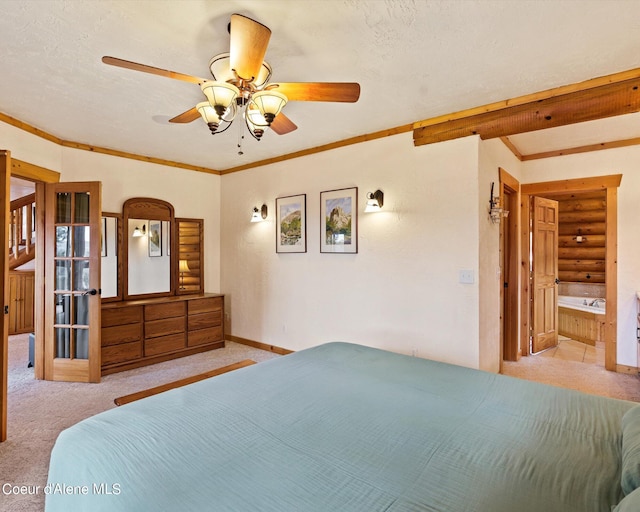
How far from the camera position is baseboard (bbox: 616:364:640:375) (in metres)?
3.77

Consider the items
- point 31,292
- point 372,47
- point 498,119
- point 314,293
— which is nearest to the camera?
point 372,47

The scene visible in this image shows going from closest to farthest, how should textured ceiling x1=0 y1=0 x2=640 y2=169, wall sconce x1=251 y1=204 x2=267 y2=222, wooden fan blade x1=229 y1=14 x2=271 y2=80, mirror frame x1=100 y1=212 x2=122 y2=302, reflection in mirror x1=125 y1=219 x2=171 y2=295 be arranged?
wooden fan blade x1=229 y1=14 x2=271 y2=80, textured ceiling x1=0 y1=0 x2=640 y2=169, mirror frame x1=100 y1=212 x2=122 y2=302, reflection in mirror x1=125 y1=219 x2=171 y2=295, wall sconce x1=251 y1=204 x2=267 y2=222

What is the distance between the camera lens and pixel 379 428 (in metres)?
1.36

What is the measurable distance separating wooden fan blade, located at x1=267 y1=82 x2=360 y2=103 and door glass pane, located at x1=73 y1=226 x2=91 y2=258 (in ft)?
9.63

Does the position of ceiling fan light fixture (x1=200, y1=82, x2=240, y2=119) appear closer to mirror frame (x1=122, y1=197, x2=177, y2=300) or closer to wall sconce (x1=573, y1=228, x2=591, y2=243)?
mirror frame (x1=122, y1=197, x2=177, y2=300)

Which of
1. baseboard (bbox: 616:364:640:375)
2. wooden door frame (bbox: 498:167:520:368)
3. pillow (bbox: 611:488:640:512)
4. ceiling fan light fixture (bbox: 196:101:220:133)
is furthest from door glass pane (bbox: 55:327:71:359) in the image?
baseboard (bbox: 616:364:640:375)

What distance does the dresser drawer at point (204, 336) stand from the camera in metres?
4.53

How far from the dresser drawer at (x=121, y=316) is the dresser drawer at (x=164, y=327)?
0.15 meters

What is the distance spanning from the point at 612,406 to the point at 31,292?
7624 mm

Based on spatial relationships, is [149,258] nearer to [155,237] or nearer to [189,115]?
[155,237]

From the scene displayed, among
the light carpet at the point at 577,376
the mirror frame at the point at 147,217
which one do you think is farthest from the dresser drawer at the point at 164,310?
the light carpet at the point at 577,376

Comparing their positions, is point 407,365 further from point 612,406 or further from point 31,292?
point 31,292

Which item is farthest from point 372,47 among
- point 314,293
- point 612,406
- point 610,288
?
point 610,288

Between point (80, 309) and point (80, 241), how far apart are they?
726 mm
